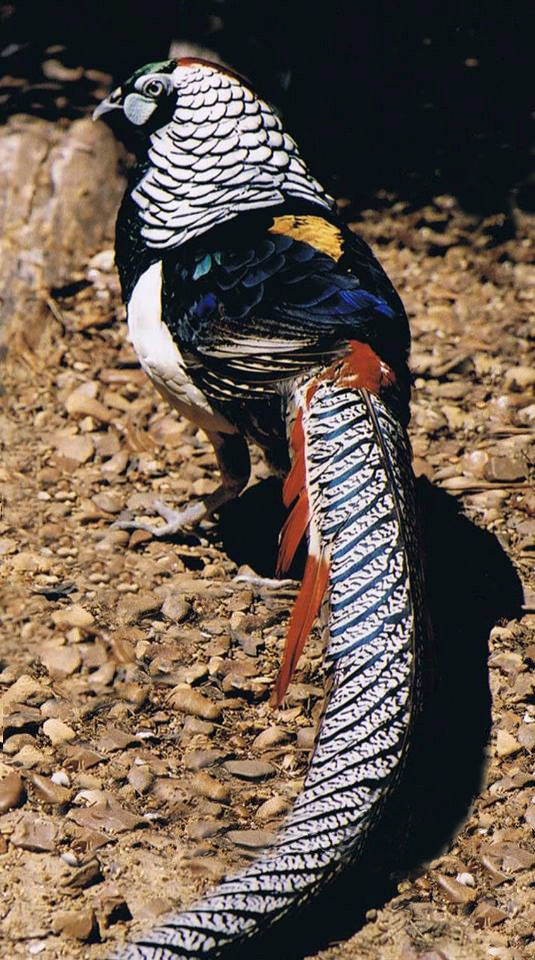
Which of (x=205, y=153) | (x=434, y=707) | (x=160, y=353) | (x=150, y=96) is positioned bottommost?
(x=434, y=707)

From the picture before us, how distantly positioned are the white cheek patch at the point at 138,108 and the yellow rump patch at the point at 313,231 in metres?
0.50

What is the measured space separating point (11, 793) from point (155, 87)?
6.24 ft

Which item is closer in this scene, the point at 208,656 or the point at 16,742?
the point at 16,742

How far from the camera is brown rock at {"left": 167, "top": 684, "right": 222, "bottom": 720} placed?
333 centimetres

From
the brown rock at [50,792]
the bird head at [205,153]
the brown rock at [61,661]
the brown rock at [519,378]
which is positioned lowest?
the brown rock at [61,661]

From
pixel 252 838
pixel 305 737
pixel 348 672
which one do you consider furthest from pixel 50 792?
pixel 348 672

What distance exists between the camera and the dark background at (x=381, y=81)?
5.50 metres

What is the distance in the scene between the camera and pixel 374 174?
219 inches

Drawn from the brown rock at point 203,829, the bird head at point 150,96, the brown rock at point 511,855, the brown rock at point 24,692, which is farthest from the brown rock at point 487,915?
the bird head at point 150,96

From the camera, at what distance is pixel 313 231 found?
3.48m

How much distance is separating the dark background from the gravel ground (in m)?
0.53

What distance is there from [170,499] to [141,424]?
400mm

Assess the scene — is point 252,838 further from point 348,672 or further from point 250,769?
point 348,672

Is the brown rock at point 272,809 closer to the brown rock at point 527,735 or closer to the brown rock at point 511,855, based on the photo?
the brown rock at point 511,855
